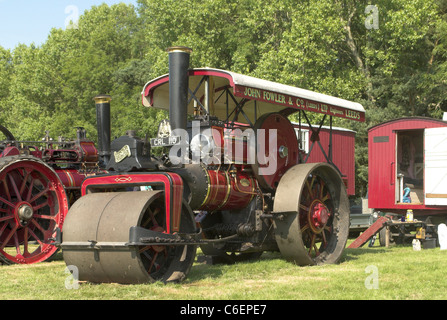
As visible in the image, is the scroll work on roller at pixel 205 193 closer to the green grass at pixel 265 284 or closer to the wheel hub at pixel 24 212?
the green grass at pixel 265 284

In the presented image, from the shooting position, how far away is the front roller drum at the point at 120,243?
214 inches

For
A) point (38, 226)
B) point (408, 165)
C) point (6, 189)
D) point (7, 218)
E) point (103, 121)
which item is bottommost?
point (38, 226)

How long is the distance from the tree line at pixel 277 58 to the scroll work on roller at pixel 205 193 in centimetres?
1253

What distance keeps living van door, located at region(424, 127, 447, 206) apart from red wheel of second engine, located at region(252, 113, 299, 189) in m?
4.91

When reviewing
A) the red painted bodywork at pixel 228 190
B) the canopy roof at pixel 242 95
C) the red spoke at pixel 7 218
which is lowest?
the red spoke at pixel 7 218

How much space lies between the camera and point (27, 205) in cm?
907

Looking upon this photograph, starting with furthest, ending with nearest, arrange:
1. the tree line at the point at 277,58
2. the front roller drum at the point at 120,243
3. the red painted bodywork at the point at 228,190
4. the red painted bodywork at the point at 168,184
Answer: the tree line at the point at 277,58 → the red painted bodywork at the point at 228,190 → the red painted bodywork at the point at 168,184 → the front roller drum at the point at 120,243

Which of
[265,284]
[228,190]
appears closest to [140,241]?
[265,284]

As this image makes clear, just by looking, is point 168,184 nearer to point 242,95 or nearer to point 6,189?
point 242,95

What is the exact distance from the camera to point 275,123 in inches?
305

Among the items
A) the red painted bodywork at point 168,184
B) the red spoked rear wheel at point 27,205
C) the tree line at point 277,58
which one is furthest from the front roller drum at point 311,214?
the tree line at point 277,58

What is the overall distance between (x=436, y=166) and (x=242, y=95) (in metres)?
6.55

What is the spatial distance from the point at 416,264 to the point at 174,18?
67.8 ft

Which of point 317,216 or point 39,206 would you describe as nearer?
point 317,216
